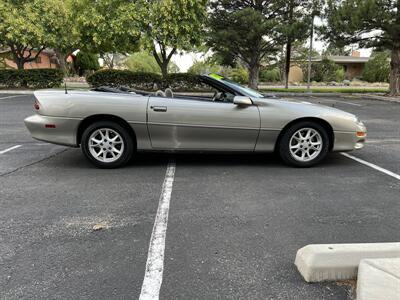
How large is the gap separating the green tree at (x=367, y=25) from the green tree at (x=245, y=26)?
2716 millimetres

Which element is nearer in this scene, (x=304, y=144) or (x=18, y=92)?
(x=304, y=144)

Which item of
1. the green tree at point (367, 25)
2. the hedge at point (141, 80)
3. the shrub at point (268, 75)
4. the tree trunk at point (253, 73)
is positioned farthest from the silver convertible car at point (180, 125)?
the shrub at point (268, 75)

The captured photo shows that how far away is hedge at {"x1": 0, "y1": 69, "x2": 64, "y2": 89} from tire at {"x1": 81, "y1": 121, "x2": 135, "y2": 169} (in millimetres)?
16410

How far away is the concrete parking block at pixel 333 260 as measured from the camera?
2.48 metres

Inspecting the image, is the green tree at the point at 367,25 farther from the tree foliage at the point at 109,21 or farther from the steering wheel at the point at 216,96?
the steering wheel at the point at 216,96

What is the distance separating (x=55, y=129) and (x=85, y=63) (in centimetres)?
4149

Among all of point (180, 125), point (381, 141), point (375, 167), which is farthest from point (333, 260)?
point (381, 141)

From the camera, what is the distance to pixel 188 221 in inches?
134

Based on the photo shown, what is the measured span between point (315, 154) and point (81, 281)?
3.73 m

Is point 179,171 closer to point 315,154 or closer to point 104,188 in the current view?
point 104,188

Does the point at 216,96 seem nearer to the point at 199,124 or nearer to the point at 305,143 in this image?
the point at 199,124

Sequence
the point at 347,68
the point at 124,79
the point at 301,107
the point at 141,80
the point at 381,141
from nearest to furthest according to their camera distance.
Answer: the point at 301,107, the point at 381,141, the point at 124,79, the point at 141,80, the point at 347,68

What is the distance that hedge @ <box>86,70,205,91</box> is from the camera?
19.1 meters

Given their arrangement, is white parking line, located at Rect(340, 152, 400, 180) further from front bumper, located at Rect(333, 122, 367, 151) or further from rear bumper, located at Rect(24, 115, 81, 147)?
rear bumper, located at Rect(24, 115, 81, 147)
